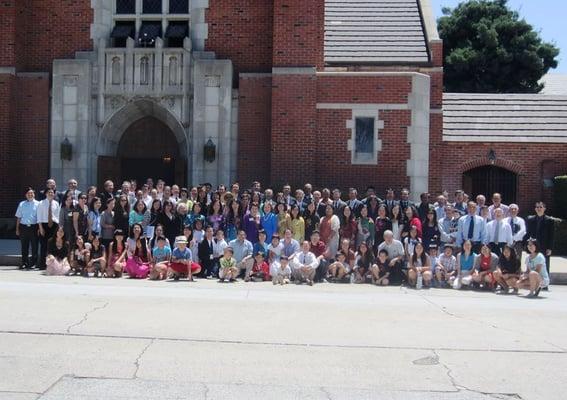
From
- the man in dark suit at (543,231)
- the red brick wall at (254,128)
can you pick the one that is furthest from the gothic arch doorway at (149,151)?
the man in dark suit at (543,231)

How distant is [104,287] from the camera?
1217cm

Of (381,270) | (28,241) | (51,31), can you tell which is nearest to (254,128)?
(51,31)

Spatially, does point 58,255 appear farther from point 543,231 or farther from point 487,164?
point 487,164

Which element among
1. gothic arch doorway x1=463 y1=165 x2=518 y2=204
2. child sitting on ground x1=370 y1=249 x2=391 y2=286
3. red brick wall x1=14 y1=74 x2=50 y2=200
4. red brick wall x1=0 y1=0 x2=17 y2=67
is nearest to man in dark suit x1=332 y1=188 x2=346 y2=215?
child sitting on ground x1=370 y1=249 x2=391 y2=286

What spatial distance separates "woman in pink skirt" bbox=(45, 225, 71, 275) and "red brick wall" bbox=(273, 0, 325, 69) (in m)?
6.91

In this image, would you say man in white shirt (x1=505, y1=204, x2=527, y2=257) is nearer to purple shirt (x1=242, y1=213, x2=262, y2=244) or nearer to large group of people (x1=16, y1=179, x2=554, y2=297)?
large group of people (x1=16, y1=179, x2=554, y2=297)

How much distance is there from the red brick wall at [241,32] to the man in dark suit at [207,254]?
6083 millimetres

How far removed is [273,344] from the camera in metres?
8.02

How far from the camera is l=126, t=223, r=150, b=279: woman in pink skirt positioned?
534 inches

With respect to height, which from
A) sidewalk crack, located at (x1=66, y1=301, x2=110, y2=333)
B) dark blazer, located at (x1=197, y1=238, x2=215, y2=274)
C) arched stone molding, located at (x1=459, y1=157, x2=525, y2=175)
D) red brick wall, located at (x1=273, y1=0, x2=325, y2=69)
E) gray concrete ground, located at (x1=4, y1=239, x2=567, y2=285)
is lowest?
sidewalk crack, located at (x1=66, y1=301, x2=110, y2=333)

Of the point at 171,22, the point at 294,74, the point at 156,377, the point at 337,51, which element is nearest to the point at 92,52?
the point at 171,22

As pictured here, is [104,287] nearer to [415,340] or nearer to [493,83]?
[415,340]

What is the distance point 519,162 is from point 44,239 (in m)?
13.4

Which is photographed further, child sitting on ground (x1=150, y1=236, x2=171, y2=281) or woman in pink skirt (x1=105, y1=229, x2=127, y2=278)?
woman in pink skirt (x1=105, y1=229, x2=127, y2=278)
